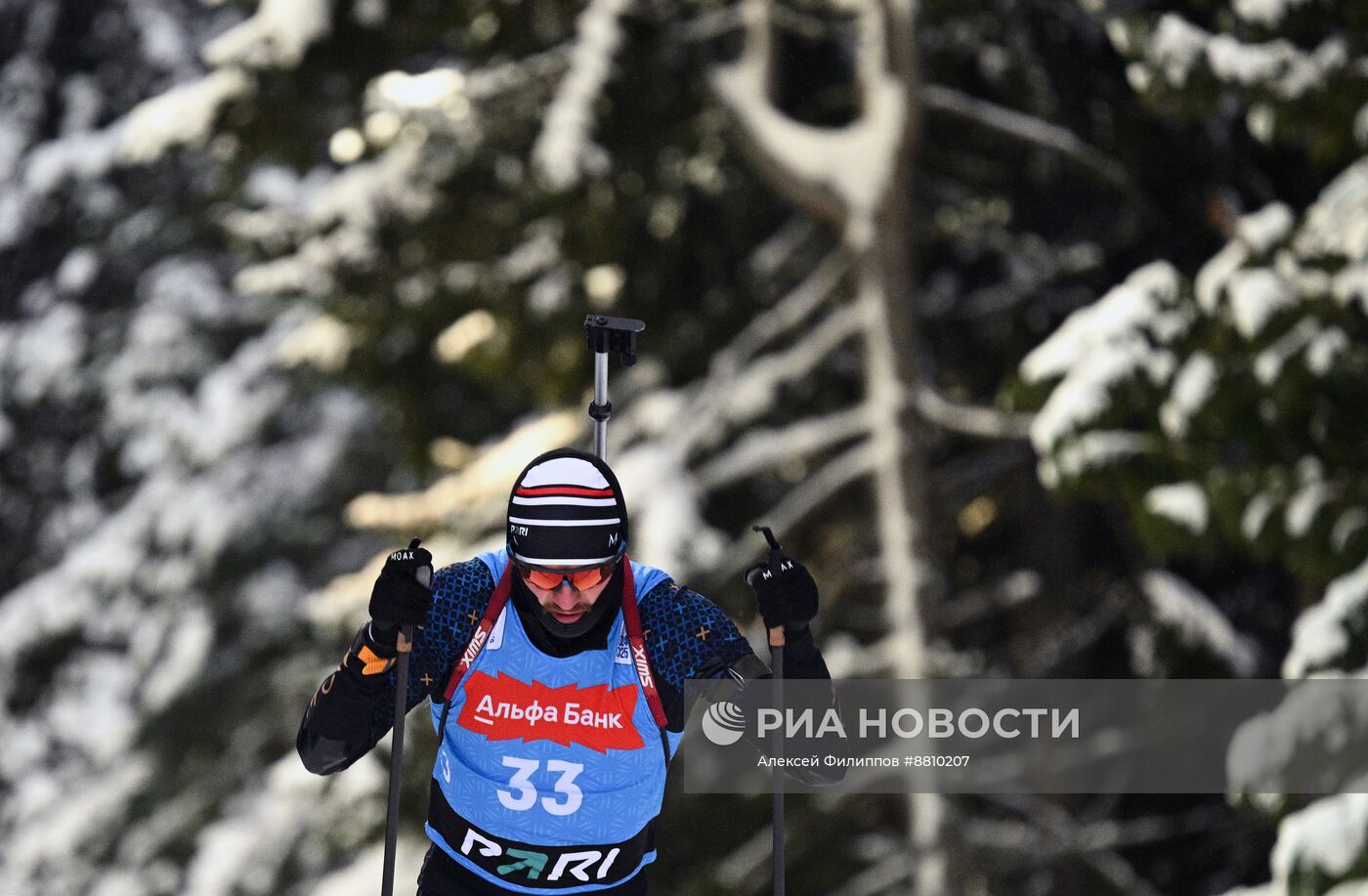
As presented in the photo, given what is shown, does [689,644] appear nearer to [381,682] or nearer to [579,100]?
[381,682]

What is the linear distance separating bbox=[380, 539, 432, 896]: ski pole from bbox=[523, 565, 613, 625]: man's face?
0.24m

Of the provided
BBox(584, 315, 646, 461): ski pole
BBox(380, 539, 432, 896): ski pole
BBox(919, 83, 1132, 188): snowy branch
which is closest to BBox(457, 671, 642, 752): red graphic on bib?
BBox(380, 539, 432, 896): ski pole

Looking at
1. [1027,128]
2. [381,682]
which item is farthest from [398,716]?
[1027,128]

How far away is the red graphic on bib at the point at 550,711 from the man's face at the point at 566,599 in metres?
0.17

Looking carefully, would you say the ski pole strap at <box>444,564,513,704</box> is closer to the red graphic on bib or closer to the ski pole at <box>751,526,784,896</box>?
the red graphic on bib

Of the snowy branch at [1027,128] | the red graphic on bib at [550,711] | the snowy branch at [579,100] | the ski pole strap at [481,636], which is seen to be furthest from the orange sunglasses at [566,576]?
the snowy branch at [1027,128]

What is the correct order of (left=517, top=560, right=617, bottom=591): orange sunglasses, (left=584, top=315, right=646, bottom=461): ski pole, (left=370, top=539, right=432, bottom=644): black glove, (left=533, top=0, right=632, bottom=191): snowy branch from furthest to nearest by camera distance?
(left=533, top=0, right=632, bottom=191): snowy branch, (left=584, top=315, right=646, bottom=461): ski pole, (left=517, top=560, right=617, bottom=591): orange sunglasses, (left=370, top=539, right=432, bottom=644): black glove

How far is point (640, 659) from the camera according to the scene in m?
3.69

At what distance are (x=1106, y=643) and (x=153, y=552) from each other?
7.27 meters

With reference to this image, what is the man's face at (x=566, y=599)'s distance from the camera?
11.8ft

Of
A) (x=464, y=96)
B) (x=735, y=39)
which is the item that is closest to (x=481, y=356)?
(x=464, y=96)

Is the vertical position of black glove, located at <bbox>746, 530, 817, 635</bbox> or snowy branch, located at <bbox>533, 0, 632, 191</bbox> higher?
black glove, located at <bbox>746, 530, 817, 635</bbox>

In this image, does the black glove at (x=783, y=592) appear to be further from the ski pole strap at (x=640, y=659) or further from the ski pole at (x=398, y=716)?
the ski pole at (x=398, y=716)

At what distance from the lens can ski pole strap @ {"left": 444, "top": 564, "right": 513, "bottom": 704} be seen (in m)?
3.70
